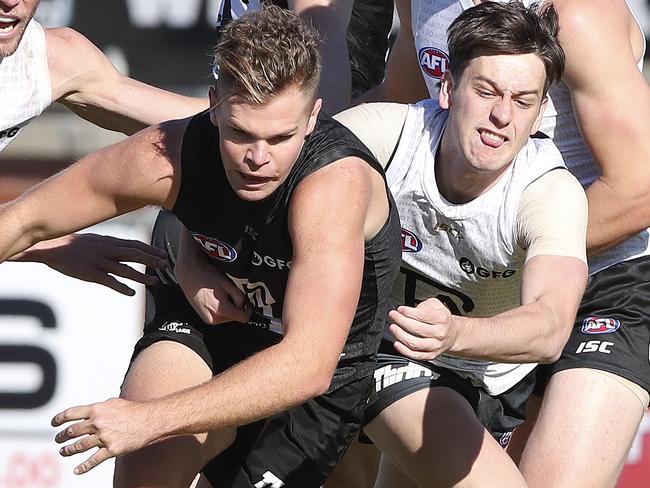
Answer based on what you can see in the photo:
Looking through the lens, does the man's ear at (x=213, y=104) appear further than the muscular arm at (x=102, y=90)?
No

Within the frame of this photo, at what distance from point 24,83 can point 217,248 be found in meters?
1.03

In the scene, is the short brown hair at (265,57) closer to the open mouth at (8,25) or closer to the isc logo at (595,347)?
the open mouth at (8,25)

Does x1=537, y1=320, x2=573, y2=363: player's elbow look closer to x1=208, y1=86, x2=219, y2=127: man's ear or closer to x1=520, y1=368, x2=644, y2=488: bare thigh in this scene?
x1=520, y1=368, x2=644, y2=488: bare thigh

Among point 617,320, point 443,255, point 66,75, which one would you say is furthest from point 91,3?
point 617,320

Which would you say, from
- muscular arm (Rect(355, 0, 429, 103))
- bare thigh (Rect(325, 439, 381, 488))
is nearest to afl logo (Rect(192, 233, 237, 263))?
muscular arm (Rect(355, 0, 429, 103))

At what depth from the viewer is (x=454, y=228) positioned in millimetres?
3578

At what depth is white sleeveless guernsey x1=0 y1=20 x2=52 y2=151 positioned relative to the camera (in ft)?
13.1

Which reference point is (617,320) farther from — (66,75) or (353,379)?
(66,75)

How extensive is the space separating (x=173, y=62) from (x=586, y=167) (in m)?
2.03

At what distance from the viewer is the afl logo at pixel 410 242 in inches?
145

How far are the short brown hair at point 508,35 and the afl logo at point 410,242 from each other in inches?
18.4

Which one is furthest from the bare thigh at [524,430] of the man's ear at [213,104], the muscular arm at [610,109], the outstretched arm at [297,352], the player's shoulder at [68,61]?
the player's shoulder at [68,61]

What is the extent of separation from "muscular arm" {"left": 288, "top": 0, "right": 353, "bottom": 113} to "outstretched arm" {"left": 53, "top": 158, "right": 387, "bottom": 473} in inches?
38.4

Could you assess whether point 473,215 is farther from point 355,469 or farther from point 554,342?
point 355,469
